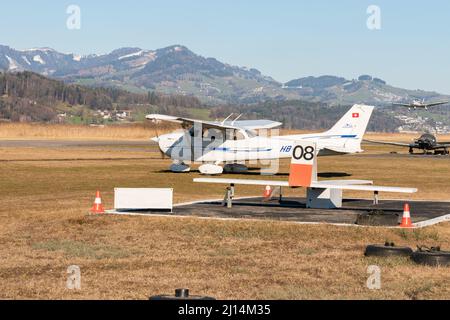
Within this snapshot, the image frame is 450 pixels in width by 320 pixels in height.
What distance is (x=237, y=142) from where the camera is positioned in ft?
160

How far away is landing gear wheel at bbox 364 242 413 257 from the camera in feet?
61.4

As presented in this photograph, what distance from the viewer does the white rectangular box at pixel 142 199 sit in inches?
1041

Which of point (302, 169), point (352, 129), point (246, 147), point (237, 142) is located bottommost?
point (246, 147)

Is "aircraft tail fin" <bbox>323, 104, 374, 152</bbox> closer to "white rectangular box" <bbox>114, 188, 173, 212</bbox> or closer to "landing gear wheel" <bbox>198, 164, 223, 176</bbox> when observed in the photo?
"landing gear wheel" <bbox>198, 164, 223, 176</bbox>

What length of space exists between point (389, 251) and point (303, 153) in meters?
9.26

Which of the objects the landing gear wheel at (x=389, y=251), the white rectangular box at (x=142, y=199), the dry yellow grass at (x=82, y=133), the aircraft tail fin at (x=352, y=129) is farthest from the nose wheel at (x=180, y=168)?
the dry yellow grass at (x=82, y=133)

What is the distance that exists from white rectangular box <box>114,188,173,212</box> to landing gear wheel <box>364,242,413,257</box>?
906 centimetres

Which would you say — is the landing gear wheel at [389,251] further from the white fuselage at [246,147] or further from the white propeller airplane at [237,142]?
the white propeller airplane at [237,142]

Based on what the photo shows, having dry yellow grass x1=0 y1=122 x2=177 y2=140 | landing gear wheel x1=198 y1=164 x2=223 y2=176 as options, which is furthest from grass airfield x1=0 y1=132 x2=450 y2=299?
dry yellow grass x1=0 y1=122 x2=177 y2=140

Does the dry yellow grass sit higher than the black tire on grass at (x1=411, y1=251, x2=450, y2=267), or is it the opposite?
the black tire on grass at (x1=411, y1=251, x2=450, y2=267)

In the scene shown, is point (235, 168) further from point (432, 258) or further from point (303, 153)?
point (432, 258)

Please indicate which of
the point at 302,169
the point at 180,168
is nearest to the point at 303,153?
the point at 302,169

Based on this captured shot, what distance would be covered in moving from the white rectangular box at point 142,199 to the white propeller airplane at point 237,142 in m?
20.2
